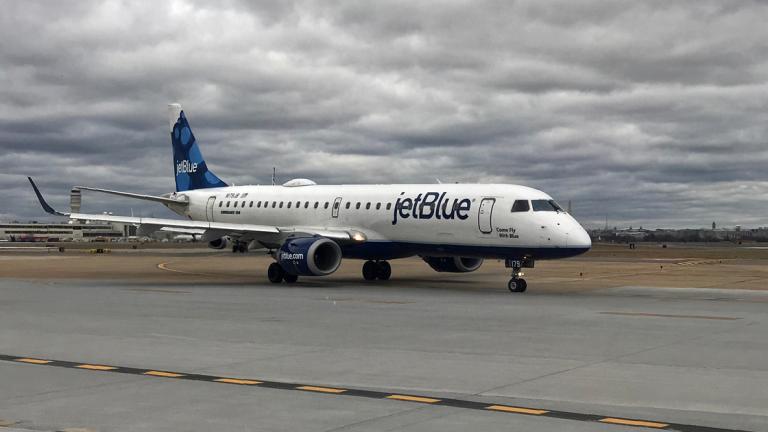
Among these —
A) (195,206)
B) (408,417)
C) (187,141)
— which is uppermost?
(187,141)

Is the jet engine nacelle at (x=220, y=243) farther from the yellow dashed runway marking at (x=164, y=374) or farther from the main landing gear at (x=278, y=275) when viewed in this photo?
the yellow dashed runway marking at (x=164, y=374)

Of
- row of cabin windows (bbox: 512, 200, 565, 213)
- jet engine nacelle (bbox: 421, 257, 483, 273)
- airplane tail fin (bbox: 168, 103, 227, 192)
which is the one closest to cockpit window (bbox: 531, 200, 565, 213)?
row of cabin windows (bbox: 512, 200, 565, 213)

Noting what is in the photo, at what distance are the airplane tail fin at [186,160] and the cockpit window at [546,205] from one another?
1844 cm

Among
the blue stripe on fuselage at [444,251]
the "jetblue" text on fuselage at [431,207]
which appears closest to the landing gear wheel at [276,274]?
the blue stripe on fuselage at [444,251]

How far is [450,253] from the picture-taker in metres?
31.6

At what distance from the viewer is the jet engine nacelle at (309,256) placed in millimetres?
31484

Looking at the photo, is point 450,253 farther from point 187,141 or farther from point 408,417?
point 408,417

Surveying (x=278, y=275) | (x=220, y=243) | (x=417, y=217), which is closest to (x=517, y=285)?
(x=417, y=217)

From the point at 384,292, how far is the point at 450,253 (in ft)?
11.5

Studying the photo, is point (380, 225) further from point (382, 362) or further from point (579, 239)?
point (382, 362)

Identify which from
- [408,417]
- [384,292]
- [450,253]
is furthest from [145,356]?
[450,253]

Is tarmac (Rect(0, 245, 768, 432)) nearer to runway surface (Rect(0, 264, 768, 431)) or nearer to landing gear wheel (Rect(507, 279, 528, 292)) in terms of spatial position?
runway surface (Rect(0, 264, 768, 431))

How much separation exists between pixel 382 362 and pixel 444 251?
1882 centimetres

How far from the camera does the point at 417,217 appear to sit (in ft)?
106
